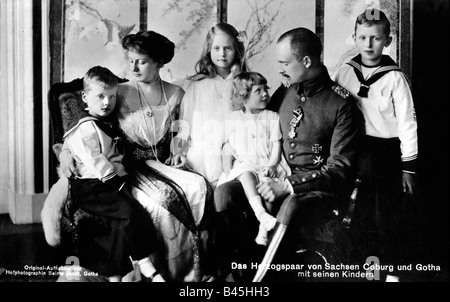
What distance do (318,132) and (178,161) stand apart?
1.76 ft

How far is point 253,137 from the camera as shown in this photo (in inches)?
113

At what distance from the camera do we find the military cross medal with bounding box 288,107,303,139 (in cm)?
286

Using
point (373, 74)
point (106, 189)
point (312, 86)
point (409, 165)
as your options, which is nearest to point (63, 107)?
point (106, 189)

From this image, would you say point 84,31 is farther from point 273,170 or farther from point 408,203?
point 408,203

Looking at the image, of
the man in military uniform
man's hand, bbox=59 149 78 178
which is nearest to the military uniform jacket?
the man in military uniform

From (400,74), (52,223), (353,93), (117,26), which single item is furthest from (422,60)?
(52,223)

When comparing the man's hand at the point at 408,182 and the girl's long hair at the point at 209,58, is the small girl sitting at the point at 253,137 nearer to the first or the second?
the girl's long hair at the point at 209,58

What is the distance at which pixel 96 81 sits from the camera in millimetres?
2842

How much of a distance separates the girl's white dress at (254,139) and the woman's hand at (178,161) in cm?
15

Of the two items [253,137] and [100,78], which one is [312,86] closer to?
[253,137]

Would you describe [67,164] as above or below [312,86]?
below

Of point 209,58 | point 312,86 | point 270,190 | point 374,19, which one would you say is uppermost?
point 374,19

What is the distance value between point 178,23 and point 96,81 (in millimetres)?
380

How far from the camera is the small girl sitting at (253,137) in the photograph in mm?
2865
